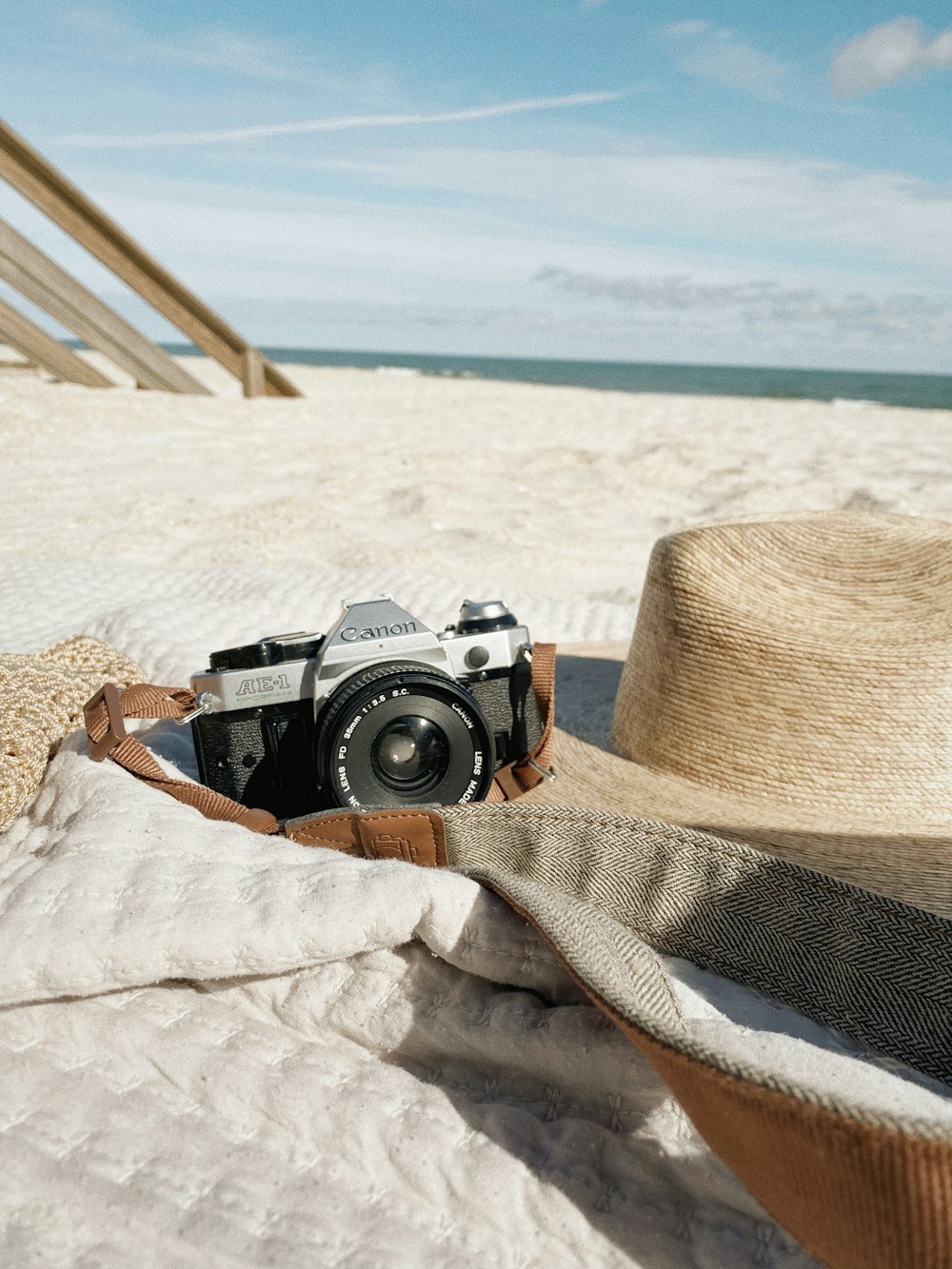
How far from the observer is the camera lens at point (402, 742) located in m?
1.34

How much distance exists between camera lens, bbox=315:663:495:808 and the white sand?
4.32 ft

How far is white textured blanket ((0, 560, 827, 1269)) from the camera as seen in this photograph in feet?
2.48

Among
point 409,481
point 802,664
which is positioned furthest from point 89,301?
point 802,664

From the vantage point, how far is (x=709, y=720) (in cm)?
157

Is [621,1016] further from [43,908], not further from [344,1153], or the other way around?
[43,908]

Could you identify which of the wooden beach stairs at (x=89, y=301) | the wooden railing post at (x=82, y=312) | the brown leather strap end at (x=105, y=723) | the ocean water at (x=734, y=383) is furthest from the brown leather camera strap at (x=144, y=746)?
the ocean water at (x=734, y=383)

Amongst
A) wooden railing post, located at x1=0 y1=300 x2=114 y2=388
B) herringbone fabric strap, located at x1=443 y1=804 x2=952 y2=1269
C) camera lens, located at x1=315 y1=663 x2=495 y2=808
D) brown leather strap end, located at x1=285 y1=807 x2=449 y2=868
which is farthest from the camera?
wooden railing post, located at x1=0 y1=300 x2=114 y2=388

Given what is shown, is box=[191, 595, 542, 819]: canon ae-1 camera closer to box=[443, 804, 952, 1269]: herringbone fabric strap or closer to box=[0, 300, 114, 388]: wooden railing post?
box=[443, 804, 952, 1269]: herringbone fabric strap

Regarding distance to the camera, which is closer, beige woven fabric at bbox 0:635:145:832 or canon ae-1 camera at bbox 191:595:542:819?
beige woven fabric at bbox 0:635:145:832

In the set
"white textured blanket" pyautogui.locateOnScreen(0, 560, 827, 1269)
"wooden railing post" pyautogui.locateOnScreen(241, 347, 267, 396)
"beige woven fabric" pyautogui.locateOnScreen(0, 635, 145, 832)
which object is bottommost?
"white textured blanket" pyautogui.locateOnScreen(0, 560, 827, 1269)

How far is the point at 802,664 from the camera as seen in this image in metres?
1.47

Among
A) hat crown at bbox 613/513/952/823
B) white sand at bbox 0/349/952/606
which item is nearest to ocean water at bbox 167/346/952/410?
white sand at bbox 0/349/952/606

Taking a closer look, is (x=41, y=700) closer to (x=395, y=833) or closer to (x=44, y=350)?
(x=395, y=833)

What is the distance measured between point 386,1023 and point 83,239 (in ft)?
15.5
